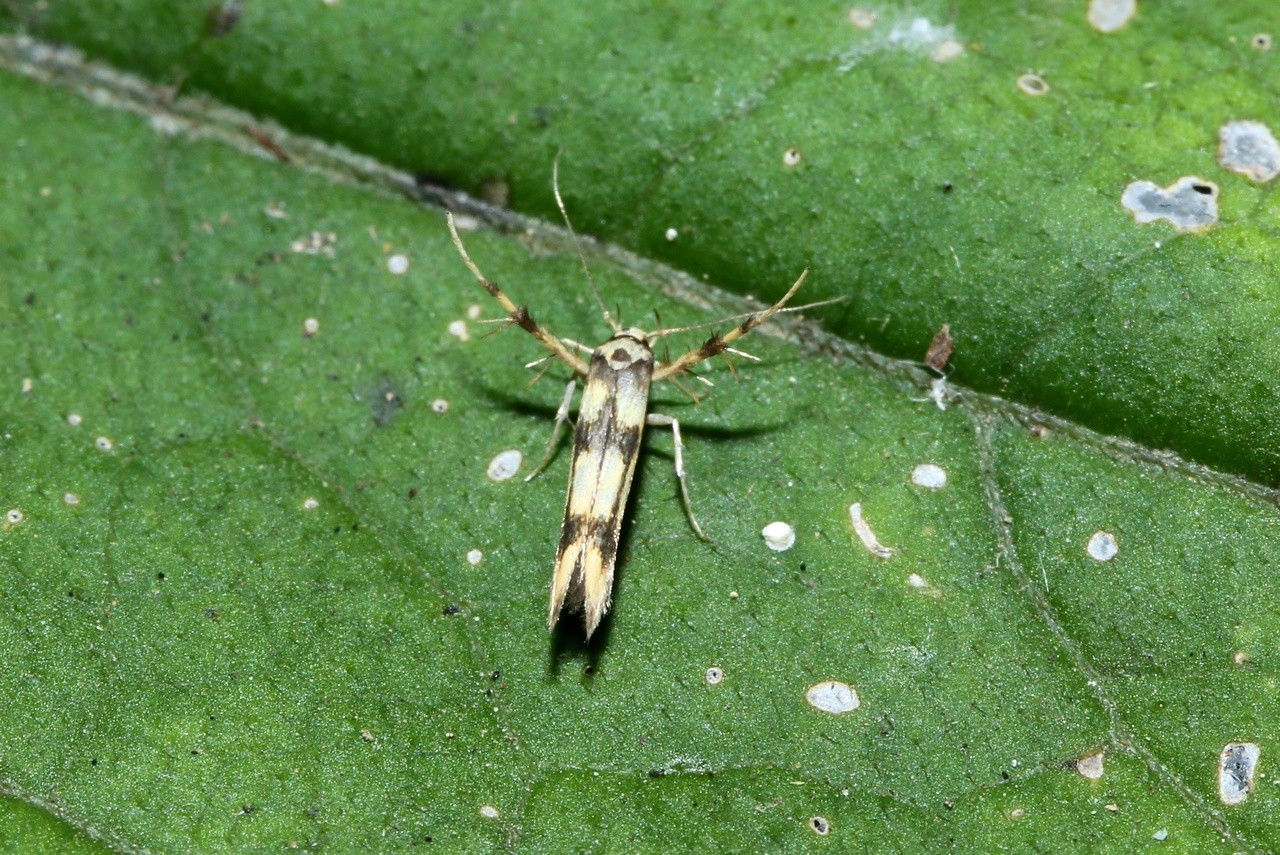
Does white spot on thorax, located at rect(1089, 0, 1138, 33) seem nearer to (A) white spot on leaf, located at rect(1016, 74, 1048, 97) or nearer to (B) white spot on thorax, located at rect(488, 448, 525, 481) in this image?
(A) white spot on leaf, located at rect(1016, 74, 1048, 97)

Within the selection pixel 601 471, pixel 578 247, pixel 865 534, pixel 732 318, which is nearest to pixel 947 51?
pixel 732 318

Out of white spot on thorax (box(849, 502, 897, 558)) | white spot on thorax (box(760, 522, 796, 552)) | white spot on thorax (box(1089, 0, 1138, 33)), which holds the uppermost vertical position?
white spot on thorax (box(1089, 0, 1138, 33))

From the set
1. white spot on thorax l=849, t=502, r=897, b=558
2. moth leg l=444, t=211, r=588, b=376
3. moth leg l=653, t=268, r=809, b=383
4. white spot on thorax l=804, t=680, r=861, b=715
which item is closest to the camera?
white spot on thorax l=804, t=680, r=861, b=715

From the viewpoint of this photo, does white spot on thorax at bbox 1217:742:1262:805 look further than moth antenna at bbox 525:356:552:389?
No

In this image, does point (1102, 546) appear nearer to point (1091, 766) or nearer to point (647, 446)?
point (1091, 766)

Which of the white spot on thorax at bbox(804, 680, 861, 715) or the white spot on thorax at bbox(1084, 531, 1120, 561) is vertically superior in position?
the white spot on thorax at bbox(1084, 531, 1120, 561)

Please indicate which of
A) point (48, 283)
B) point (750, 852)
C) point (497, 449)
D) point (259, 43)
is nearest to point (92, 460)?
point (48, 283)

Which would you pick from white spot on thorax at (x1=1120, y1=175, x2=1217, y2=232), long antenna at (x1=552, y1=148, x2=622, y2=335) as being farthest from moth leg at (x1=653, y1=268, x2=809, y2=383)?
white spot on thorax at (x1=1120, y1=175, x2=1217, y2=232)

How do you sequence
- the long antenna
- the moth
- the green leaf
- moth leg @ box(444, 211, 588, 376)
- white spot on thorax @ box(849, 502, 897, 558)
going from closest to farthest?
the green leaf < the moth < white spot on thorax @ box(849, 502, 897, 558) < moth leg @ box(444, 211, 588, 376) < the long antenna
